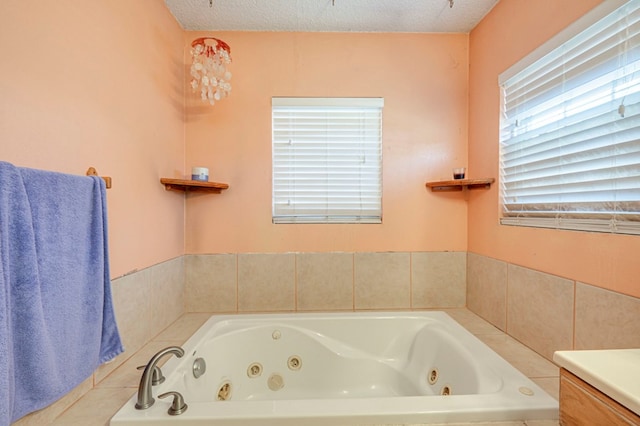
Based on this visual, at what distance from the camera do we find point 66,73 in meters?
0.88

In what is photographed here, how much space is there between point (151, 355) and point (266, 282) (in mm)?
686

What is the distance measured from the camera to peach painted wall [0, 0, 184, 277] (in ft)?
2.44

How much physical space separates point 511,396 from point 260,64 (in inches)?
79.9

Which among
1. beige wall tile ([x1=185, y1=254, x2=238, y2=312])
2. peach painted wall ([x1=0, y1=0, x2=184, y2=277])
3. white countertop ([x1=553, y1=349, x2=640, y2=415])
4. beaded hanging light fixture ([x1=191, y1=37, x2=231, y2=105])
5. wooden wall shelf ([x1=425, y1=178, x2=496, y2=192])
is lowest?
beige wall tile ([x1=185, y1=254, x2=238, y2=312])

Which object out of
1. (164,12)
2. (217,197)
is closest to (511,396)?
(217,197)

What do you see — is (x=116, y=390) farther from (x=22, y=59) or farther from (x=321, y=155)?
(x=321, y=155)

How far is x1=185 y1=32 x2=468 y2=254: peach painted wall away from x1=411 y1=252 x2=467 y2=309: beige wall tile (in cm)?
9

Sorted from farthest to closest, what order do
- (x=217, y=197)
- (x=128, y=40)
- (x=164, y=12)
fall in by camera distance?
1. (x=217, y=197)
2. (x=164, y=12)
3. (x=128, y=40)

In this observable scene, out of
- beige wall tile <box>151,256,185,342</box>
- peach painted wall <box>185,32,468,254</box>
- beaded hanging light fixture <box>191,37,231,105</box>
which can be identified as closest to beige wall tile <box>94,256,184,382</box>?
beige wall tile <box>151,256,185,342</box>

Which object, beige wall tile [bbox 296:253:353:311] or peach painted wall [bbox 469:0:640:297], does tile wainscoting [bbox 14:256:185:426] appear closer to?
beige wall tile [bbox 296:253:353:311]

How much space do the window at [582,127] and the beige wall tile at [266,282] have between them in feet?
4.27

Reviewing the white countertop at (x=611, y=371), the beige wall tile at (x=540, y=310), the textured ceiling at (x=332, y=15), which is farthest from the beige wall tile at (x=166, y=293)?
the beige wall tile at (x=540, y=310)

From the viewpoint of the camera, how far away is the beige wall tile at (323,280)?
67.5 inches

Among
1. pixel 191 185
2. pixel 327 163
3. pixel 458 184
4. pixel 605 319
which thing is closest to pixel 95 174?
pixel 191 185
